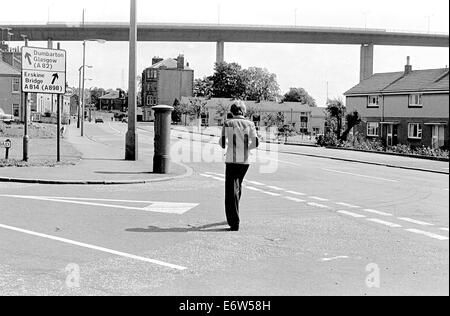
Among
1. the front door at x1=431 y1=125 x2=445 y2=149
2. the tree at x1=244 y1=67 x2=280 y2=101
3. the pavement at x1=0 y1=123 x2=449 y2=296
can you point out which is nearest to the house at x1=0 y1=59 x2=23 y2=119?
the tree at x1=244 y1=67 x2=280 y2=101

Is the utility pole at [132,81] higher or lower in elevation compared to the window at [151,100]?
lower

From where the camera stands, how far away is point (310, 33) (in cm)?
9975

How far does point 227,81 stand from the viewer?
130250mm

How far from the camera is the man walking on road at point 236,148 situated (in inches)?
336

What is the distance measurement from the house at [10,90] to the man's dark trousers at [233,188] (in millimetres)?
73856

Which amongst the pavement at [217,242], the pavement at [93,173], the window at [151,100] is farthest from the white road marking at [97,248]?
the window at [151,100]

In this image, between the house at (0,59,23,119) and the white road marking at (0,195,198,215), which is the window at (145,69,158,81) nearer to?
the house at (0,59,23,119)

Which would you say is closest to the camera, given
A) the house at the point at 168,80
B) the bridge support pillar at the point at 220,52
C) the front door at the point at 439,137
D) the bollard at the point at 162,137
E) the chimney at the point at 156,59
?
the front door at the point at 439,137

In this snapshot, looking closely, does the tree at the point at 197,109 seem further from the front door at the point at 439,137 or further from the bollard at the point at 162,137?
the front door at the point at 439,137

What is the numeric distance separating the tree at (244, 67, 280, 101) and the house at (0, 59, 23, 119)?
65.0 metres

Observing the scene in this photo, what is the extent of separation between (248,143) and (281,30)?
9583cm

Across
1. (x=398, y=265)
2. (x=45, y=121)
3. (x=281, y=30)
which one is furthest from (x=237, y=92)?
(x=398, y=265)

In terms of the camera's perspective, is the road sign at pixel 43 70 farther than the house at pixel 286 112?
No

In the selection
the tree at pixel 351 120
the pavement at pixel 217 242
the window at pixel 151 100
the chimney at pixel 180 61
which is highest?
the chimney at pixel 180 61
